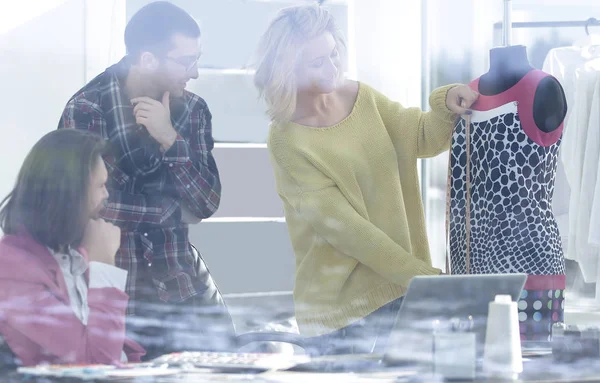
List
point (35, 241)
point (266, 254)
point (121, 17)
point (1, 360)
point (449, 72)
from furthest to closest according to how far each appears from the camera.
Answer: point (449, 72) → point (266, 254) → point (121, 17) → point (35, 241) → point (1, 360)

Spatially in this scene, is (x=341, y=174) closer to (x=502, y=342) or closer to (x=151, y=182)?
(x=151, y=182)

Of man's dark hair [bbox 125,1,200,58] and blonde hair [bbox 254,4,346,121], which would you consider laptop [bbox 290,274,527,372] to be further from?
man's dark hair [bbox 125,1,200,58]

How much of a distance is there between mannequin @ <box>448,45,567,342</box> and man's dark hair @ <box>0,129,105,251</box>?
2.01 ft

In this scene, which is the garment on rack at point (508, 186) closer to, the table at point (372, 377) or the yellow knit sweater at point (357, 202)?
the yellow knit sweater at point (357, 202)

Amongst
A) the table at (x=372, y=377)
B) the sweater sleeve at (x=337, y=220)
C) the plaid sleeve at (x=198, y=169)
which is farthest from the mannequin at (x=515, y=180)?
the plaid sleeve at (x=198, y=169)

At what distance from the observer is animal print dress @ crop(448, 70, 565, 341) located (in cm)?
136

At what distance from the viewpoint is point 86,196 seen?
1220 mm

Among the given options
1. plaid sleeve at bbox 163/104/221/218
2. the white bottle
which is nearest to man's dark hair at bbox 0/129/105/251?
plaid sleeve at bbox 163/104/221/218

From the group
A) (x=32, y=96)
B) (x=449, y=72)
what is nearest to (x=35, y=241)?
(x=32, y=96)

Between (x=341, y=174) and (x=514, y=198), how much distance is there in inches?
11.4

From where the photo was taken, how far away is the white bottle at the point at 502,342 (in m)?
1.07

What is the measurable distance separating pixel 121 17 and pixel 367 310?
0.63m

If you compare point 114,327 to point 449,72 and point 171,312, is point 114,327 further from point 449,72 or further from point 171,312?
point 449,72

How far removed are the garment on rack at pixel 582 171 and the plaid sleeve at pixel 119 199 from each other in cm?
92
